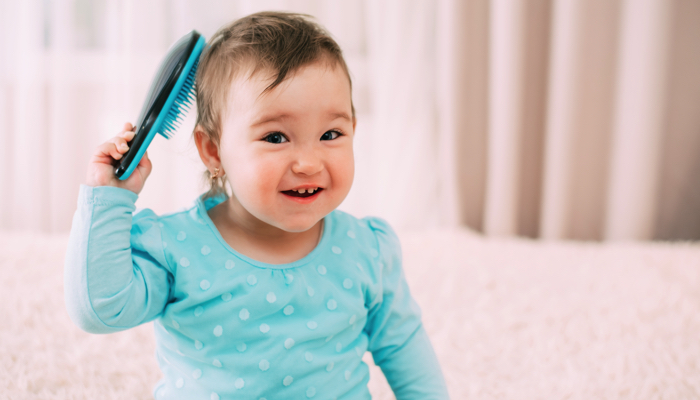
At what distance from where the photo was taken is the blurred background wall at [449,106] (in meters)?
1.70

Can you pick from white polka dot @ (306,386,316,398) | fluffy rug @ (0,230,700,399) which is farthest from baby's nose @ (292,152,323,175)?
fluffy rug @ (0,230,700,399)

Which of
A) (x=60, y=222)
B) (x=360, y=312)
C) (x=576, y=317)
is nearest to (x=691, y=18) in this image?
(x=576, y=317)

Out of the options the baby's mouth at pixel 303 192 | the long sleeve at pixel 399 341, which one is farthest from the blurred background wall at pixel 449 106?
the baby's mouth at pixel 303 192

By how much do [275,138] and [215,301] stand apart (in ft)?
0.69

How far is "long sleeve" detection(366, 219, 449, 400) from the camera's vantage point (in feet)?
2.39

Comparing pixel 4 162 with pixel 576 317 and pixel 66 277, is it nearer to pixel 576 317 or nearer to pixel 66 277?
pixel 66 277

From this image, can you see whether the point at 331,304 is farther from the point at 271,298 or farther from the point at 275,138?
the point at 275,138

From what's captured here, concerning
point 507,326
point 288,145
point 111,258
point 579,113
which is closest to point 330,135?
point 288,145

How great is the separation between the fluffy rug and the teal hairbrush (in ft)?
1.31

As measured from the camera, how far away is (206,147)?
68cm

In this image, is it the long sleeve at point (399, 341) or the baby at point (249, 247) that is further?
the long sleeve at point (399, 341)

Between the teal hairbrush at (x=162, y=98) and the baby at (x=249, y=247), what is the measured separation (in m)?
0.02

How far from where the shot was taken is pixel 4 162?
1854mm

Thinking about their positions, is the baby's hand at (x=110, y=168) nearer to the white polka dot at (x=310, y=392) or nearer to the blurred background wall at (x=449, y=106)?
the white polka dot at (x=310, y=392)
